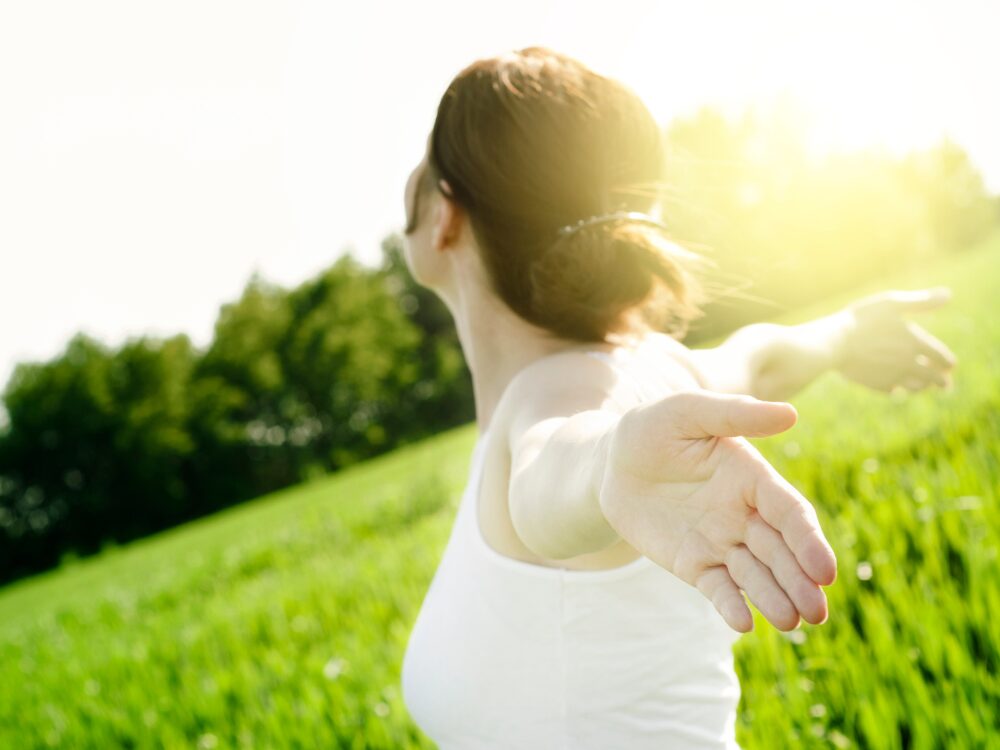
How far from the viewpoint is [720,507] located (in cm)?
70

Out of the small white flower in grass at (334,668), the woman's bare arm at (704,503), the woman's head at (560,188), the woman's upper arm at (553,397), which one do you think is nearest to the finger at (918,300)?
the woman's head at (560,188)

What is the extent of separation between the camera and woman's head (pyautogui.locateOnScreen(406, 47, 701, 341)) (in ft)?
4.34

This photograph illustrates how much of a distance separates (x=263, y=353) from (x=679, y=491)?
4785 centimetres

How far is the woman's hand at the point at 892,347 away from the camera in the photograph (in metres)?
2.15

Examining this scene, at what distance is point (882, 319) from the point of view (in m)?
2.16

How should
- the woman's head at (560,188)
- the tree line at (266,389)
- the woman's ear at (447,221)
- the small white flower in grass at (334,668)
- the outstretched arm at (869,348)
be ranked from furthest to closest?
the tree line at (266,389) → the small white flower in grass at (334,668) → the outstretched arm at (869,348) → the woman's ear at (447,221) → the woman's head at (560,188)

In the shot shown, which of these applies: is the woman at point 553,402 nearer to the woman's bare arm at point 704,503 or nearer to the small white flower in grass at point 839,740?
the woman's bare arm at point 704,503

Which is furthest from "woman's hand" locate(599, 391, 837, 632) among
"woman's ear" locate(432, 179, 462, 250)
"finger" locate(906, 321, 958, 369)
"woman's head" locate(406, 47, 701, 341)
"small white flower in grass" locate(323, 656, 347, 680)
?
"small white flower in grass" locate(323, 656, 347, 680)

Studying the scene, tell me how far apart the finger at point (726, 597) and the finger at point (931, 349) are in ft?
5.62

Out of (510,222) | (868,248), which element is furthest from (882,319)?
(868,248)

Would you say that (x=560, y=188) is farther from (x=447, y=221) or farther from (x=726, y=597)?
(x=726, y=597)

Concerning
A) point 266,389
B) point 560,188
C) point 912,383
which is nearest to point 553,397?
point 560,188

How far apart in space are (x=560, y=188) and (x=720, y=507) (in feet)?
2.51

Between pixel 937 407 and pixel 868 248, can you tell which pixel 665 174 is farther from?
pixel 868 248
